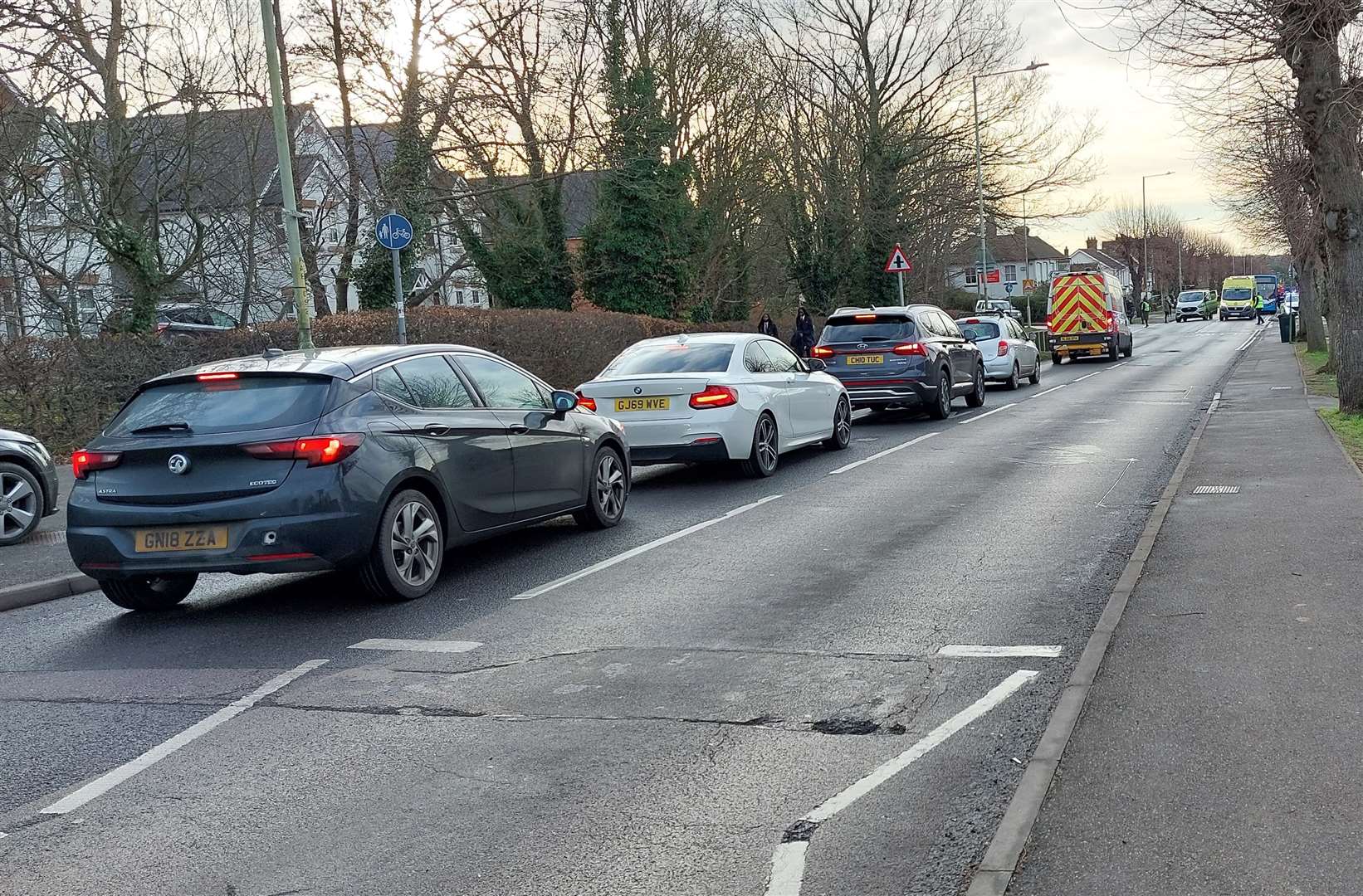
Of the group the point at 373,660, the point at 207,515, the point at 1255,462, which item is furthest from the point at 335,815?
the point at 1255,462

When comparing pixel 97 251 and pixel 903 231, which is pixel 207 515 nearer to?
pixel 97 251

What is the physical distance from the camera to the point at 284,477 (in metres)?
7.39

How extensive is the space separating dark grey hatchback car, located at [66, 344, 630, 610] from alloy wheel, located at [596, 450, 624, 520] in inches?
73.4

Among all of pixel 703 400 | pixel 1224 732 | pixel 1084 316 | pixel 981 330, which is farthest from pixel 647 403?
pixel 1084 316

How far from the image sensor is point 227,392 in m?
7.74

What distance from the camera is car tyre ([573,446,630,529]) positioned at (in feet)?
34.1

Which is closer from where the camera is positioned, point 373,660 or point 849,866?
point 849,866

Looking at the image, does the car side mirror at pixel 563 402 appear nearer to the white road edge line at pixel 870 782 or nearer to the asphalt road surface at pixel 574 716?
the asphalt road surface at pixel 574 716

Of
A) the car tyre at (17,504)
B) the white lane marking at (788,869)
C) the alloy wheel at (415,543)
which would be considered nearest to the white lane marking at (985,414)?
the alloy wheel at (415,543)

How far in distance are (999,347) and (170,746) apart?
24642mm

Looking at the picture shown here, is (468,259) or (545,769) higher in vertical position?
(468,259)

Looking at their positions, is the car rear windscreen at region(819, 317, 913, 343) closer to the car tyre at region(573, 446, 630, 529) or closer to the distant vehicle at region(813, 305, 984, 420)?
the distant vehicle at region(813, 305, 984, 420)

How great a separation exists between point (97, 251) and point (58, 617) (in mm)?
19010

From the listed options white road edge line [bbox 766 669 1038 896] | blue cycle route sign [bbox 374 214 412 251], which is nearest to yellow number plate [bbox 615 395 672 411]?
blue cycle route sign [bbox 374 214 412 251]
